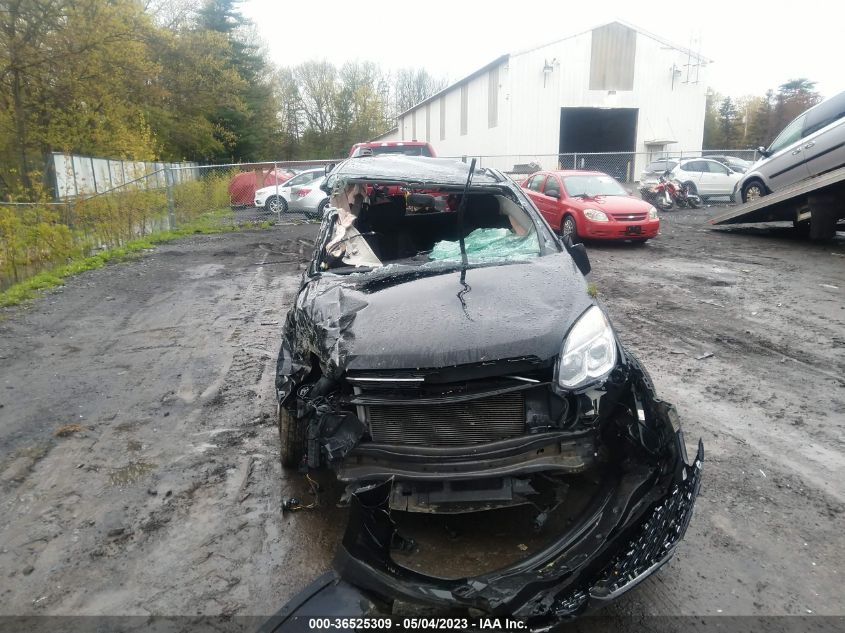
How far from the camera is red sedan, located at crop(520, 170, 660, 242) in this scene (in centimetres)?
1198

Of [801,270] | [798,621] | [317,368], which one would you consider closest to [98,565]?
[317,368]

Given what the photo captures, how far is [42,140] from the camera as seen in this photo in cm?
1773

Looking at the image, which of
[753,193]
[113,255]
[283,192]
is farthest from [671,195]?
[113,255]

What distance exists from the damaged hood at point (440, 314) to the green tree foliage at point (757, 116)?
54.0m

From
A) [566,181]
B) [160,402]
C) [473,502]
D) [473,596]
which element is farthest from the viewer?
[566,181]

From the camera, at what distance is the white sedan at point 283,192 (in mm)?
19797

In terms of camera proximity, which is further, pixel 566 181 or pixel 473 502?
pixel 566 181

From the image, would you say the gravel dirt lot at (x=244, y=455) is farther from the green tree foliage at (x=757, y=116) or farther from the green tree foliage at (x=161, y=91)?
the green tree foliage at (x=757, y=116)

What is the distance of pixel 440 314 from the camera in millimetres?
2949

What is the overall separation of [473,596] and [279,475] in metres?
1.84

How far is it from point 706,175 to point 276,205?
15140 mm

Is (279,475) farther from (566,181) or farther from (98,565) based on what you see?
(566,181)

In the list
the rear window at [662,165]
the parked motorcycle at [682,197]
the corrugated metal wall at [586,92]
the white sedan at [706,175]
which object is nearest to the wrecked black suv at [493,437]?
the parked motorcycle at [682,197]

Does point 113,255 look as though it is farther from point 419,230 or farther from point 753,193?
point 753,193
